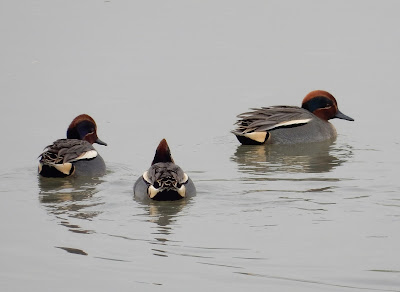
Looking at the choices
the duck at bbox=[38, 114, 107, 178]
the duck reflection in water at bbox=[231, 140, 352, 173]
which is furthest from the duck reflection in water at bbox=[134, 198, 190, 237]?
the duck reflection in water at bbox=[231, 140, 352, 173]

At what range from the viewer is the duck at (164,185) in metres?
12.4

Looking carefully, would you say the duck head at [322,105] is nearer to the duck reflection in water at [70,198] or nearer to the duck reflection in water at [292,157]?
the duck reflection in water at [292,157]

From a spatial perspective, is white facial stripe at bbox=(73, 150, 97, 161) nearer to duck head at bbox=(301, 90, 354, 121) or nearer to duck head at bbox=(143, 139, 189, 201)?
duck head at bbox=(143, 139, 189, 201)

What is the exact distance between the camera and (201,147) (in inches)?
615

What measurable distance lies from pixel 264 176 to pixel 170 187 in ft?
6.42

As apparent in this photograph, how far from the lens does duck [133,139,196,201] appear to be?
1241 centimetres

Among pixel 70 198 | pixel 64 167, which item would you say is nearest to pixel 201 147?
pixel 64 167

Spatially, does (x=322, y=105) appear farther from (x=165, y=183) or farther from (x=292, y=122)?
(x=165, y=183)

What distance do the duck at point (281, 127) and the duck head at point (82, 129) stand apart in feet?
7.17

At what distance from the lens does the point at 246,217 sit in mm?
11812

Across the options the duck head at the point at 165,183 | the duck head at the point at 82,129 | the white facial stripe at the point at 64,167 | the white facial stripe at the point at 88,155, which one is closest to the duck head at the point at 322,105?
the duck head at the point at 82,129

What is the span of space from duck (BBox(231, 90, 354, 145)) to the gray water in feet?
0.80

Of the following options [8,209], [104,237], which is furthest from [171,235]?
[8,209]

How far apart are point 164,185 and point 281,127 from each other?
4.50m
